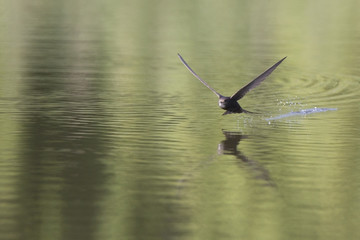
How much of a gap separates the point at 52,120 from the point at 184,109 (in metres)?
2.64

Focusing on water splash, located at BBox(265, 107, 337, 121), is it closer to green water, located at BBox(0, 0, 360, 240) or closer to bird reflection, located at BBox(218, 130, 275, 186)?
green water, located at BBox(0, 0, 360, 240)

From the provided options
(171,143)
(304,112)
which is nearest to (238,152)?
(171,143)

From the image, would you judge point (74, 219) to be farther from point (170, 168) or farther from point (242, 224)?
point (170, 168)

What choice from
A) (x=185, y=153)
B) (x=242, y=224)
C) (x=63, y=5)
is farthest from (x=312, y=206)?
(x=63, y=5)

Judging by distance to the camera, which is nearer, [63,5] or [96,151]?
[96,151]

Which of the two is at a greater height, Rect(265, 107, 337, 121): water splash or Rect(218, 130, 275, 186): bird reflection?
Rect(265, 107, 337, 121): water splash

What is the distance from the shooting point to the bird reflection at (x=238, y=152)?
454 inches

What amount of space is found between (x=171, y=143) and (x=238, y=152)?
1.02m

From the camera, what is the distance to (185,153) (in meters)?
12.9

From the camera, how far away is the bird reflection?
11.5 metres

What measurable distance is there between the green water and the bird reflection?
0.02 metres

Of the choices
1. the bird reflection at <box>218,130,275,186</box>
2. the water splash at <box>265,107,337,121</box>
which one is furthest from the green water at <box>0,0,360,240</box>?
the water splash at <box>265,107,337,121</box>

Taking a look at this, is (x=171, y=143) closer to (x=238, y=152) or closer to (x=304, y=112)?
(x=238, y=152)

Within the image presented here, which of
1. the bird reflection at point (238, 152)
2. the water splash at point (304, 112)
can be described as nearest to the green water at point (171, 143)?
the bird reflection at point (238, 152)
